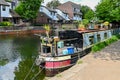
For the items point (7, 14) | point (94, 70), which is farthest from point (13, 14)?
point (94, 70)

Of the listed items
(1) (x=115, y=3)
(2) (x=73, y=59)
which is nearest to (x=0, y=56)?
(2) (x=73, y=59)

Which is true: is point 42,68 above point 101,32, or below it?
below

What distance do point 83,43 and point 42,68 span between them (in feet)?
18.5

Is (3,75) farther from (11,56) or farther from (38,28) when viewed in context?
(38,28)

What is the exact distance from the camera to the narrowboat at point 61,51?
19375 mm

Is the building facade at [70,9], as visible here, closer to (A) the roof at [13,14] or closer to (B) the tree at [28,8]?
(B) the tree at [28,8]

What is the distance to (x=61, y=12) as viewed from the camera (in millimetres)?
107188

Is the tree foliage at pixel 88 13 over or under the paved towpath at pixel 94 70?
over

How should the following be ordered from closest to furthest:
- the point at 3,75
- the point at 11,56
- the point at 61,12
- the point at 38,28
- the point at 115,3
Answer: the point at 3,75, the point at 115,3, the point at 11,56, the point at 38,28, the point at 61,12

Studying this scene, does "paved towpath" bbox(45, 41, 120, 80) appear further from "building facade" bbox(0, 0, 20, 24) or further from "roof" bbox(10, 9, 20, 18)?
"roof" bbox(10, 9, 20, 18)

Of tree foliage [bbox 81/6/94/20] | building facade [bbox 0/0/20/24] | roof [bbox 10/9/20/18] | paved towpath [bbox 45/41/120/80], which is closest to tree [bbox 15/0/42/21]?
roof [bbox 10/9/20/18]

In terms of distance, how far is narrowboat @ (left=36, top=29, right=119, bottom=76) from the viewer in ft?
63.6

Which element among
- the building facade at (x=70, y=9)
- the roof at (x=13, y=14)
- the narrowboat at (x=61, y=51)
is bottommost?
the narrowboat at (x=61, y=51)

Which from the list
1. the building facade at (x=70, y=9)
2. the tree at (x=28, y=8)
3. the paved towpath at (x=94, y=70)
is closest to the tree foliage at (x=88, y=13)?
the tree at (x=28, y=8)
